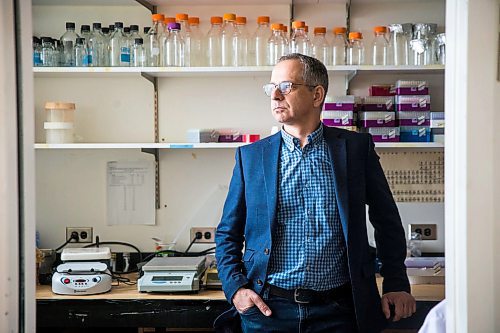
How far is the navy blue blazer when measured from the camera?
205cm

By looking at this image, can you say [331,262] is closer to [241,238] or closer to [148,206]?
[241,238]

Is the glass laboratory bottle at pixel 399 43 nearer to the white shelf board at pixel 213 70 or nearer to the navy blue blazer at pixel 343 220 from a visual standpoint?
the white shelf board at pixel 213 70

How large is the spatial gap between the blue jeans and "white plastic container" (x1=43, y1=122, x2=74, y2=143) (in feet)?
4.55

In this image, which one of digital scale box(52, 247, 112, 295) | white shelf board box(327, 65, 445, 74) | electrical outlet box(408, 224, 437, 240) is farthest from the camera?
electrical outlet box(408, 224, 437, 240)

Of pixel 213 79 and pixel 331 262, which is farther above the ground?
pixel 213 79

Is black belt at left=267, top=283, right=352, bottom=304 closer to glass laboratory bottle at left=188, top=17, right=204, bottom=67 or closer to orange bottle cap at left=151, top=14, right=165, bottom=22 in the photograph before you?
glass laboratory bottle at left=188, top=17, right=204, bottom=67

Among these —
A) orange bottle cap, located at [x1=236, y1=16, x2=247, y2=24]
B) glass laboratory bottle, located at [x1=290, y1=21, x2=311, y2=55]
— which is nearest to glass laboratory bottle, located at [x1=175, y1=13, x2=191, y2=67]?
orange bottle cap, located at [x1=236, y1=16, x2=247, y2=24]

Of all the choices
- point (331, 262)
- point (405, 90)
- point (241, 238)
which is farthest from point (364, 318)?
point (405, 90)

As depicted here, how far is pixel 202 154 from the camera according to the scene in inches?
126

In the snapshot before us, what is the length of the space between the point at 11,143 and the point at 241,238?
1.45 meters

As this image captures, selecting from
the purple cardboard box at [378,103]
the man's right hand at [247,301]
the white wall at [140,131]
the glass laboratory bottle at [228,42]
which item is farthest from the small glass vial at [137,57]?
the man's right hand at [247,301]

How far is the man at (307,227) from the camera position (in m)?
2.03

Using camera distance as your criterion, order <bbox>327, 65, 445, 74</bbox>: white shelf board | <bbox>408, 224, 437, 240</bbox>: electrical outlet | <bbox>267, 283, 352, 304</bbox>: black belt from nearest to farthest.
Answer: <bbox>267, 283, 352, 304</bbox>: black belt < <bbox>327, 65, 445, 74</bbox>: white shelf board < <bbox>408, 224, 437, 240</bbox>: electrical outlet

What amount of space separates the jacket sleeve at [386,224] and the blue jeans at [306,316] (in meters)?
0.21
